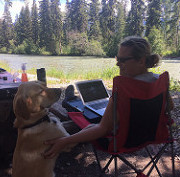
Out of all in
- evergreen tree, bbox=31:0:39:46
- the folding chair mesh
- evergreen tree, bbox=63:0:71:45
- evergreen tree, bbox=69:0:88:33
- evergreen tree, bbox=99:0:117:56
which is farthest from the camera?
evergreen tree, bbox=99:0:117:56

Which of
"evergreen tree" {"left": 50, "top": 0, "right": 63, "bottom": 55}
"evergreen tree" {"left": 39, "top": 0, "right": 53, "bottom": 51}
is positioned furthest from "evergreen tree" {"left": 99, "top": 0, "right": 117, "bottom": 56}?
"evergreen tree" {"left": 39, "top": 0, "right": 53, "bottom": 51}

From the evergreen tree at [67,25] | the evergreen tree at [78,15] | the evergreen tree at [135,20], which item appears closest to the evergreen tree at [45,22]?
the evergreen tree at [67,25]

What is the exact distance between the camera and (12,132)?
6.87 ft

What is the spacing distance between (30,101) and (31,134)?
0.28 m

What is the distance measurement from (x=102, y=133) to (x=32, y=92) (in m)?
0.70

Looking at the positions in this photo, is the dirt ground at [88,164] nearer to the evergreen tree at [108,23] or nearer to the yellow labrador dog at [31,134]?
the yellow labrador dog at [31,134]

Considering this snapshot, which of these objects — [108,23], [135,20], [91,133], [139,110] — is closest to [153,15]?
[135,20]

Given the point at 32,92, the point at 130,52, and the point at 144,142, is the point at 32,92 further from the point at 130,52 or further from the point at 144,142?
the point at 144,142

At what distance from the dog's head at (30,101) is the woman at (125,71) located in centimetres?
28

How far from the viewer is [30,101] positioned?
1.56 metres

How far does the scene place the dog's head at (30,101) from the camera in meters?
Result: 1.52

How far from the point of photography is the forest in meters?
15.4

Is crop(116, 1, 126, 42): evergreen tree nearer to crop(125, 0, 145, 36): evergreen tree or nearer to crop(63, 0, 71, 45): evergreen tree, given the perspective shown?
crop(125, 0, 145, 36): evergreen tree

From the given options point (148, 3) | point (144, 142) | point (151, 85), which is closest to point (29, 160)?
point (144, 142)
